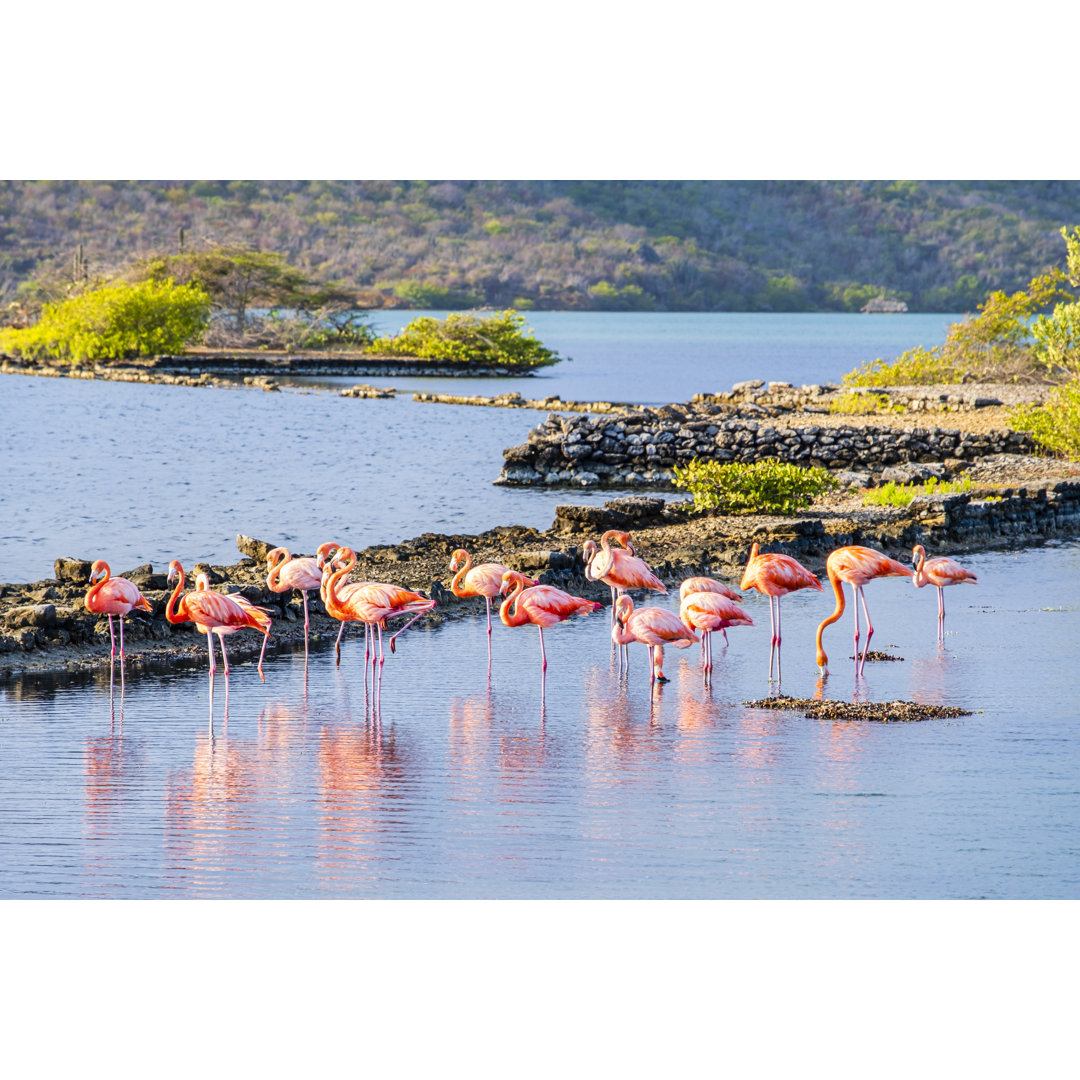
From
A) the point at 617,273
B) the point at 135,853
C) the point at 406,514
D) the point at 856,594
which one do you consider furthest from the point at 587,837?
the point at 617,273

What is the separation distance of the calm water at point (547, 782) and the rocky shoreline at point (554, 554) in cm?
80

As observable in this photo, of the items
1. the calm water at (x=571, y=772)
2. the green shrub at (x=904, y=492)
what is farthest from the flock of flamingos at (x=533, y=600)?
the green shrub at (x=904, y=492)

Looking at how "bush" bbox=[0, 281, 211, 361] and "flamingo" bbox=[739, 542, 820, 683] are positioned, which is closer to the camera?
"flamingo" bbox=[739, 542, 820, 683]

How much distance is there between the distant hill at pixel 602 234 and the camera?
139m

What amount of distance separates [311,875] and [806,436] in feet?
74.0

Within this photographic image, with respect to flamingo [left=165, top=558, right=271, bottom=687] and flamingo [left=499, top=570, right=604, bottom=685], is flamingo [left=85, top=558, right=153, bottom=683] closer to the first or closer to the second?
flamingo [left=165, top=558, right=271, bottom=687]

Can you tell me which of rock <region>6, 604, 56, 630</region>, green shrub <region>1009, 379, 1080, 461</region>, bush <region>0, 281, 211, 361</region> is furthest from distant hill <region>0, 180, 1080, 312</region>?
rock <region>6, 604, 56, 630</region>

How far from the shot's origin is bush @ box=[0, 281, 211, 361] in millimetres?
65750

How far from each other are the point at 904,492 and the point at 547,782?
40.7ft

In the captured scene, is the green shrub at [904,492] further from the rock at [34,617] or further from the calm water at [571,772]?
the rock at [34,617]

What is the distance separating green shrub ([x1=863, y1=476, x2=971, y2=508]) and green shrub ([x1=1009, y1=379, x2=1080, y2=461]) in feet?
11.8

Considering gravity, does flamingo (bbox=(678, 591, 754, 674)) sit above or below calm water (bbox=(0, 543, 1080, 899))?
above

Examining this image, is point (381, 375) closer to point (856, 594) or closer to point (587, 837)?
point (856, 594)

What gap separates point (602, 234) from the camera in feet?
542
